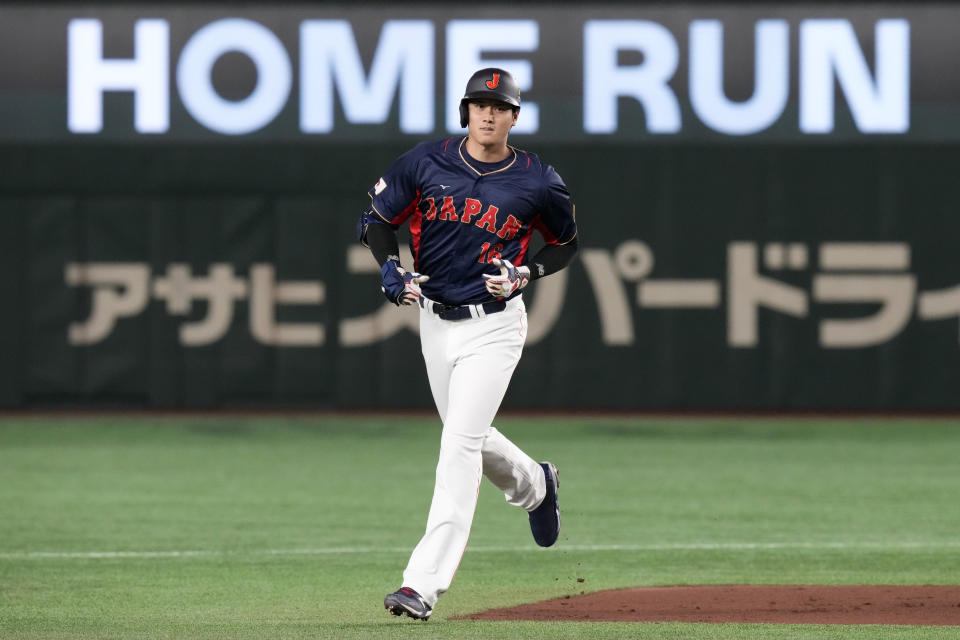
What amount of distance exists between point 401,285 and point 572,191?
31.1 ft

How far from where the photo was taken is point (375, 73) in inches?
615

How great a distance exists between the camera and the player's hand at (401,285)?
6.32 m

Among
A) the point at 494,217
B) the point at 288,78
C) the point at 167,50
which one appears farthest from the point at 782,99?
the point at 494,217

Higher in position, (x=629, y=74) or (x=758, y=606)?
(x=629, y=74)

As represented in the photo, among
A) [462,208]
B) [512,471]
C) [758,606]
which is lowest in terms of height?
[758,606]

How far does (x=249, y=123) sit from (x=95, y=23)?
170 cm

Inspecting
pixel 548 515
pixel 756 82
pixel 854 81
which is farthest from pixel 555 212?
pixel 854 81

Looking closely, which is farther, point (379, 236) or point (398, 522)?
point (398, 522)

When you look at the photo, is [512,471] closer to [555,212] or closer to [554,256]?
[554,256]

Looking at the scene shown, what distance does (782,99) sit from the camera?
15.6m

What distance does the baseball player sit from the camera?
20.6ft

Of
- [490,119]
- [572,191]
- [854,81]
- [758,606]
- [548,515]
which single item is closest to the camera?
[490,119]

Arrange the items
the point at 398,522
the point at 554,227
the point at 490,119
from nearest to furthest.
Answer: the point at 490,119, the point at 554,227, the point at 398,522

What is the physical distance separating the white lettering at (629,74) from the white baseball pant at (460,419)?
924 cm
